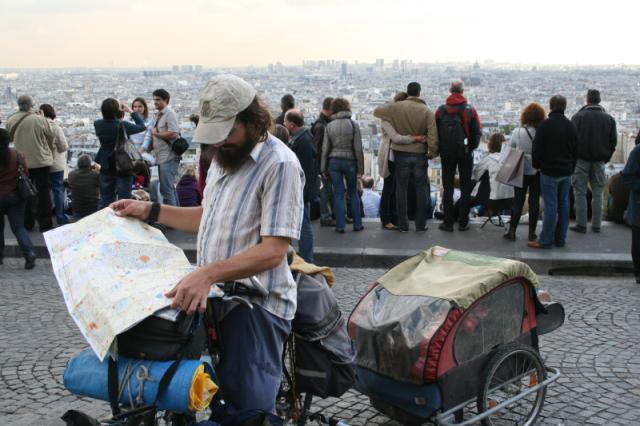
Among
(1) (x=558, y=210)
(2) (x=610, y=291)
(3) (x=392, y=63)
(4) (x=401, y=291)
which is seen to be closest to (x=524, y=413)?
(4) (x=401, y=291)

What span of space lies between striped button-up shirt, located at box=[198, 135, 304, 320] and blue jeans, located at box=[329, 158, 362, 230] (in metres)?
7.03

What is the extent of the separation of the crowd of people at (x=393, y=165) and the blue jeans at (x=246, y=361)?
209 inches

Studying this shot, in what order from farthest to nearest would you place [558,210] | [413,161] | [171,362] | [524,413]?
[413,161] < [558,210] < [524,413] < [171,362]

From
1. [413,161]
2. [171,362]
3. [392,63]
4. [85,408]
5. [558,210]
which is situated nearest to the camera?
[171,362]

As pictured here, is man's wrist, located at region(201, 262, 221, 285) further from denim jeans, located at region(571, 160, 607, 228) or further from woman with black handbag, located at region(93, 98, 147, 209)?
denim jeans, located at region(571, 160, 607, 228)

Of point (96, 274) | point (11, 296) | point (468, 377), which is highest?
point (96, 274)

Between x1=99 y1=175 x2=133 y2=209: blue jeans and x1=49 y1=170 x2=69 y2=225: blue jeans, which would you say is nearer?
x1=99 y1=175 x2=133 y2=209: blue jeans

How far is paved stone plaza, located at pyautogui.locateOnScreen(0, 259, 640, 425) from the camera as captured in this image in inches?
199

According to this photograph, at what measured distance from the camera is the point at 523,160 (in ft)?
31.6

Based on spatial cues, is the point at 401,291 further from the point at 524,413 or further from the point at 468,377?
the point at 524,413

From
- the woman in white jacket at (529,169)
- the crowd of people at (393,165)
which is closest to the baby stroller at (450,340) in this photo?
the crowd of people at (393,165)

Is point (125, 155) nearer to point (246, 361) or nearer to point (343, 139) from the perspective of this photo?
point (343, 139)

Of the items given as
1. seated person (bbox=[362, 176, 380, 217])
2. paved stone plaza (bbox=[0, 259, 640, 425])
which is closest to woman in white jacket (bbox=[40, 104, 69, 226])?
paved stone plaza (bbox=[0, 259, 640, 425])

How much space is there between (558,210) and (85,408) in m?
6.09
